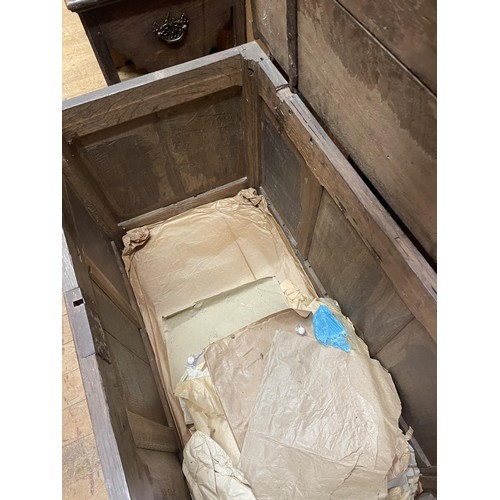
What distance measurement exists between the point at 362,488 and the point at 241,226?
137 centimetres

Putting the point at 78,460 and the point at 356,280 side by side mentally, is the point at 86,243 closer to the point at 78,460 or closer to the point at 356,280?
the point at 78,460

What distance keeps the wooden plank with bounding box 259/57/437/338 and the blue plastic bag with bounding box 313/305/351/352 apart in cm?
47

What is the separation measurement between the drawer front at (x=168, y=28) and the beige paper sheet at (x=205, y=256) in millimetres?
933

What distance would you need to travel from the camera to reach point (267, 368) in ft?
5.21

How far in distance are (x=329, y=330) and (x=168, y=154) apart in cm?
114

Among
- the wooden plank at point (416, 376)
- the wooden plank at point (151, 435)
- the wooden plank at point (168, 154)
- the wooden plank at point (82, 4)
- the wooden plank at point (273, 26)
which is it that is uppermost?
the wooden plank at point (82, 4)

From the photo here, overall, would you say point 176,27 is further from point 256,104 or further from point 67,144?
point 67,144

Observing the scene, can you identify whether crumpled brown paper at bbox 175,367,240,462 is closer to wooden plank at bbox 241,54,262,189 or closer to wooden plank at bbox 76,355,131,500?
wooden plank at bbox 76,355,131,500

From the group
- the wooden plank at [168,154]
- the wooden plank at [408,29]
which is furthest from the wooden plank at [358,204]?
the wooden plank at [408,29]

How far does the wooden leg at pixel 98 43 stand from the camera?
1.87 m

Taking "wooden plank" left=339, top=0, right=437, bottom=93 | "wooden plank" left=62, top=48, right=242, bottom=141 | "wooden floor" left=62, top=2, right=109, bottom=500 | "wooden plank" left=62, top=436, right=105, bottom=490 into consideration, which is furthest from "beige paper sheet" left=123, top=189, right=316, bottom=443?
"wooden plank" left=339, top=0, right=437, bottom=93

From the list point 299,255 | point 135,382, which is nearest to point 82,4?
point 299,255

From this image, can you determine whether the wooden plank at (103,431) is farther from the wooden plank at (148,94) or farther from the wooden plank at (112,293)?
the wooden plank at (148,94)

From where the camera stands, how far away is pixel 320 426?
1.45 m
